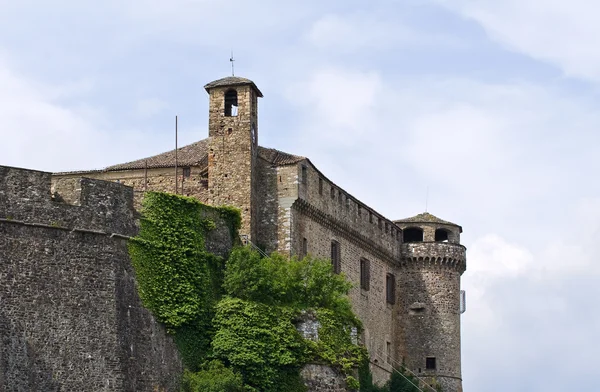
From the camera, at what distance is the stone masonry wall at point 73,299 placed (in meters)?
42.4

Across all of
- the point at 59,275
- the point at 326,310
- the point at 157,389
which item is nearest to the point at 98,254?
the point at 59,275

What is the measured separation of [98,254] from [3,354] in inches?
179

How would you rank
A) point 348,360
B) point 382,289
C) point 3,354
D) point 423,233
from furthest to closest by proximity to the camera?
point 423,233 < point 382,289 < point 348,360 < point 3,354

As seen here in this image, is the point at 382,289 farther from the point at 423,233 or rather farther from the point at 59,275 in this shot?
the point at 59,275

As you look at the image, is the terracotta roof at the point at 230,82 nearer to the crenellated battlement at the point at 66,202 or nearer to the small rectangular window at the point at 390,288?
the crenellated battlement at the point at 66,202

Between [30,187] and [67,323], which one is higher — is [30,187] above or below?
above

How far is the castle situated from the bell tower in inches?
1.4

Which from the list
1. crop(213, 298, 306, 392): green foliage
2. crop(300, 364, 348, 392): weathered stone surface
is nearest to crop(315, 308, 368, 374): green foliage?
crop(300, 364, 348, 392): weathered stone surface

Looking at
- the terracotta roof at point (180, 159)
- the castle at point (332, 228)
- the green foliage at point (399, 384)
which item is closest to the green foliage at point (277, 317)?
the castle at point (332, 228)

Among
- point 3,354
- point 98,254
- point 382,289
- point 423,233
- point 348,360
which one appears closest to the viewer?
point 3,354

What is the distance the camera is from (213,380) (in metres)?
45.1

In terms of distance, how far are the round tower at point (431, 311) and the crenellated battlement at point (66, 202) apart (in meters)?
24.2

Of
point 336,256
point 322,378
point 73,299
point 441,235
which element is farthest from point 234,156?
point 441,235

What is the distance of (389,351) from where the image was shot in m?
66.1
